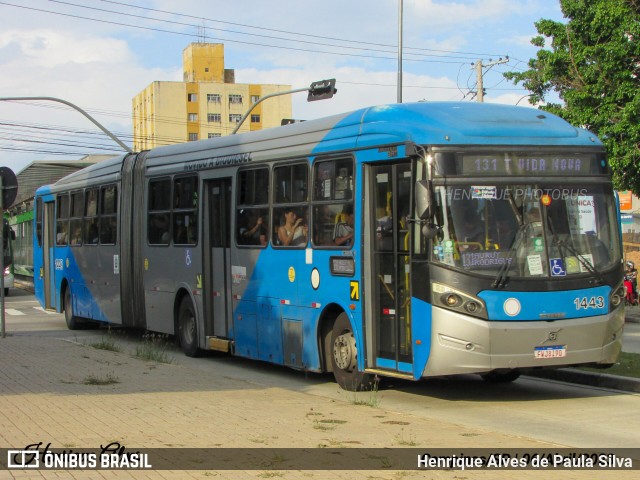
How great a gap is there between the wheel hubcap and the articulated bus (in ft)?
0.07

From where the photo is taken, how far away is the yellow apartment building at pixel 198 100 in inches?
4190

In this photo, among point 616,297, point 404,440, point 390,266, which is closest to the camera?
point 404,440

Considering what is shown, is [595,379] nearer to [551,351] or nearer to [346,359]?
[551,351]

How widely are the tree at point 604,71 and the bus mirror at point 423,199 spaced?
524 inches

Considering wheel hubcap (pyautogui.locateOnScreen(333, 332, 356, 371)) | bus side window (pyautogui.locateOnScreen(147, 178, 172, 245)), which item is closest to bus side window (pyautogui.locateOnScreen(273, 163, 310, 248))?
wheel hubcap (pyautogui.locateOnScreen(333, 332, 356, 371))

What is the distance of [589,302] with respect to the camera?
10734mm

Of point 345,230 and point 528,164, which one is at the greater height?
point 528,164

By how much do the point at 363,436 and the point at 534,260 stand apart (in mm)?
3079

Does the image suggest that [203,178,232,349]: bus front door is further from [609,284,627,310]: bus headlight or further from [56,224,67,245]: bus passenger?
[56,224,67,245]: bus passenger

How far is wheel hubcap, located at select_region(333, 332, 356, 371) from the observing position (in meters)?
11.9

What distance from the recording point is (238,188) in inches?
582

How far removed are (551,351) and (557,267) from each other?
93 centimetres

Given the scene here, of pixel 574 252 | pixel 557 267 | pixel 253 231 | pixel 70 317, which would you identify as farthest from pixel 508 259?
pixel 70 317

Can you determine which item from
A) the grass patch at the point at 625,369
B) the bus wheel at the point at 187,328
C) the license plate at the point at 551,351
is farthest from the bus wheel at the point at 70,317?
the license plate at the point at 551,351
